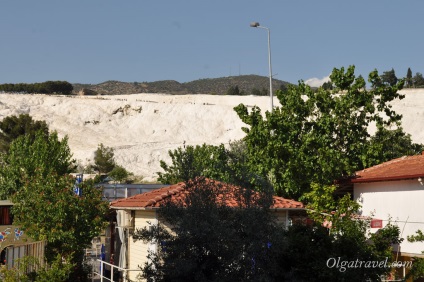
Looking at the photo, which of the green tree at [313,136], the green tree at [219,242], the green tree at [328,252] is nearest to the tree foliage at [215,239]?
the green tree at [219,242]

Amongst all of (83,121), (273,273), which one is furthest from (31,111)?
(273,273)

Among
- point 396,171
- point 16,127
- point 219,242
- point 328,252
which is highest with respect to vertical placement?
point 16,127

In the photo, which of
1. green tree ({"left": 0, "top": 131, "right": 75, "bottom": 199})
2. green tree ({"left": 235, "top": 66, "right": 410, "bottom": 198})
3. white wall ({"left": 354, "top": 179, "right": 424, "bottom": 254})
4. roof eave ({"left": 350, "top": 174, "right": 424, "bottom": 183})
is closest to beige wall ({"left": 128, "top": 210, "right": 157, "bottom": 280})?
green tree ({"left": 235, "top": 66, "right": 410, "bottom": 198})

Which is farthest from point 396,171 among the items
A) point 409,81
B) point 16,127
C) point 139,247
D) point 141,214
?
point 409,81

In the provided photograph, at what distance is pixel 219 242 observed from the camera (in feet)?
37.4

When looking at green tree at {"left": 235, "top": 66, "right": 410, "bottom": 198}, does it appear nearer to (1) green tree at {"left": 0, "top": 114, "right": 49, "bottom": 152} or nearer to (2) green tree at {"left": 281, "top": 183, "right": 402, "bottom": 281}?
(2) green tree at {"left": 281, "top": 183, "right": 402, "bottom": 281}

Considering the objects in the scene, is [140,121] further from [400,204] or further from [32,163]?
[400,204]

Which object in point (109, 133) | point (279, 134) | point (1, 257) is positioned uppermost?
point (109, 133)

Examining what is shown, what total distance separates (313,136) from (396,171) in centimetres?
515

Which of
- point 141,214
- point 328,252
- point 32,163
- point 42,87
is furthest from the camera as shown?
point 42,87

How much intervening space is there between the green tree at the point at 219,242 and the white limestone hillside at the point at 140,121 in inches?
3286

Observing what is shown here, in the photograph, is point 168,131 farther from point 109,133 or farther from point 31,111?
point 31,111

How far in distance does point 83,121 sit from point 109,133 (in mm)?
6701

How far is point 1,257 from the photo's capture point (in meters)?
25.5
